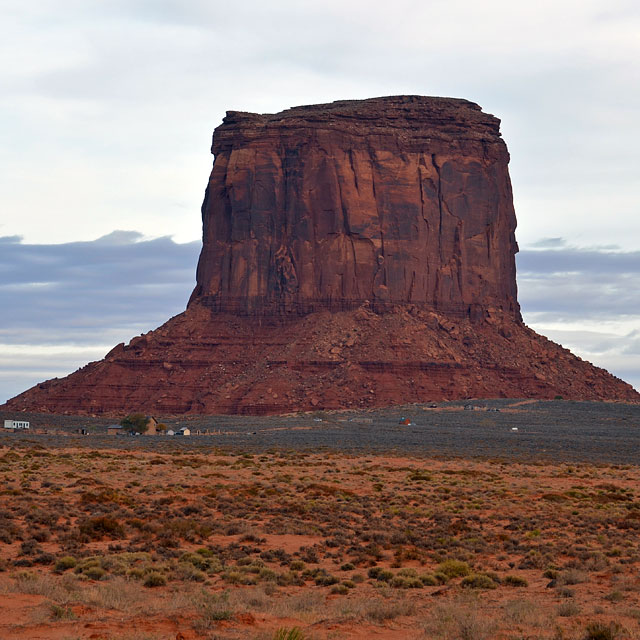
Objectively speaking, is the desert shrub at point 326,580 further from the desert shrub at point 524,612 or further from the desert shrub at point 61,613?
the desert shrub at point 61,613

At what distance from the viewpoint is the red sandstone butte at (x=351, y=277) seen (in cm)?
11475

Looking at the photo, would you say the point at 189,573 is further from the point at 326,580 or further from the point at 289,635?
the point at 289,635

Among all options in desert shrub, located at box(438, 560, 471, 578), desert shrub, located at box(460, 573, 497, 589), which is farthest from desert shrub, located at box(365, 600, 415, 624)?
desert shrub, located at box(438, 560, 471, 578)

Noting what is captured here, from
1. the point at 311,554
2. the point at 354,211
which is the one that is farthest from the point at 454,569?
the point at 354,211

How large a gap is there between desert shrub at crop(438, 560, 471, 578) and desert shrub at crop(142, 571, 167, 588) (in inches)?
228

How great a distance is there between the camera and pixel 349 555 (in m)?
26.0

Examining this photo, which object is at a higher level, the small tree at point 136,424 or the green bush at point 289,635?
the small tree at point 136,424

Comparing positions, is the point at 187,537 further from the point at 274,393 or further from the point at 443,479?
the point at 274,393

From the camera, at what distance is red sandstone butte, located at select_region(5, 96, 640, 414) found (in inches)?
4518

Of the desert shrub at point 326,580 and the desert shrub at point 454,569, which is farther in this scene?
the desert shrub at point 454,569

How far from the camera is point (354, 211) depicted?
128 m

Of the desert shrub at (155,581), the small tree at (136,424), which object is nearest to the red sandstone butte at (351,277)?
the small tree at (136,424)

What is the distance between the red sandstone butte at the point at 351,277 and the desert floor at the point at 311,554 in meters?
68.3

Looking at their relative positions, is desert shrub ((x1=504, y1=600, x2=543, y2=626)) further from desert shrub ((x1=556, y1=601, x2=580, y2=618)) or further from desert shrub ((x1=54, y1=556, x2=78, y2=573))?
desert shrub ((x1=54, y1=556, x2=78, y2=573))
